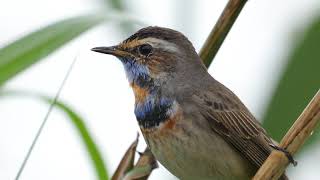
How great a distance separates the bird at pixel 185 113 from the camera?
308 cm

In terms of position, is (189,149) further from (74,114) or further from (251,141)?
(74,114)

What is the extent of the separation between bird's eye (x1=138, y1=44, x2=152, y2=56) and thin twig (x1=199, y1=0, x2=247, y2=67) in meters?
0.77

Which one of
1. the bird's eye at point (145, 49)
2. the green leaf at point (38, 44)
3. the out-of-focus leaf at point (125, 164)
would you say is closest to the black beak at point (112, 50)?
the bird's eye at point (145, 49)

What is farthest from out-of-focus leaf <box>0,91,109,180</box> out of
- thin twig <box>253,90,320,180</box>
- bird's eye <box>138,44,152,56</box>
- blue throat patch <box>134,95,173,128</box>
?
bird's eye <box>138,44,152,56</box>

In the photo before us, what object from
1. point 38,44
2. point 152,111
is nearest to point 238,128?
point 152,111

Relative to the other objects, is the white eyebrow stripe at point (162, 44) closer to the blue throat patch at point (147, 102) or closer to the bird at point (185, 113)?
the bird at point (185, 113)

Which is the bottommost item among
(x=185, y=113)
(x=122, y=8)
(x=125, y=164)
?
(x=125, y=164)

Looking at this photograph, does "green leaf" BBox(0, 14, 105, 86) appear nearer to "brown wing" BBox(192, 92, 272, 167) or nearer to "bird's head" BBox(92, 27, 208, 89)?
"bird's head" BBox(92, 27, 208, 89)

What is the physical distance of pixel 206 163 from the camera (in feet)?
10.0

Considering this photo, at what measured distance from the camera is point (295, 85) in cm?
298

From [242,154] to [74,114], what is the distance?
4.18 feet

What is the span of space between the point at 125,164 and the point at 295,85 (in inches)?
41.2

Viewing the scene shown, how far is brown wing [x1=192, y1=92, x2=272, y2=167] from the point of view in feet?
10.6

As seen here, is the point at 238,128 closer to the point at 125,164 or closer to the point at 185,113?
the point at 185,113
